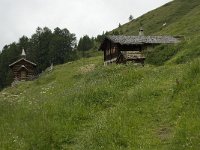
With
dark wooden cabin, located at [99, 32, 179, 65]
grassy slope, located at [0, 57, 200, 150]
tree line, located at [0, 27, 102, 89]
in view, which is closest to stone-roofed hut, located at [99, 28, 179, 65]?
dark wooden cabin, located at [99, 32, 179, 65]

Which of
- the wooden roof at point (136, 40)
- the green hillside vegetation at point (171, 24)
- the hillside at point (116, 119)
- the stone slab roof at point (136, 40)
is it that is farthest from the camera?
the stone slab roof at point (136, 40)

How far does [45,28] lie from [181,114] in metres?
123

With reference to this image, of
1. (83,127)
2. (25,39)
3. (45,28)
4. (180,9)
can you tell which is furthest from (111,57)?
(25,39)

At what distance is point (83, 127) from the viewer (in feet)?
55.2

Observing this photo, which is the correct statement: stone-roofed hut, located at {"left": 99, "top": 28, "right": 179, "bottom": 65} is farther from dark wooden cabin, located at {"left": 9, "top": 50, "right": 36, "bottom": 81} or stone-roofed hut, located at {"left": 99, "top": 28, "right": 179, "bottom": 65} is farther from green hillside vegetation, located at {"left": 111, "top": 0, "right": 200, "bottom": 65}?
dark wooden cabin, located at {"left": 9, "top": 50, "right": 36, "bottom": 81}

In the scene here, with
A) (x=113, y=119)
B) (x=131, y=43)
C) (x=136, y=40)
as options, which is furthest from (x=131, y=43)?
(x=113, y=119)

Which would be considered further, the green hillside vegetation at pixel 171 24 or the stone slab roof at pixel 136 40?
the stone slab roof at pixel 136 40

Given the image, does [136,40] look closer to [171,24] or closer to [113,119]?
[113,119]

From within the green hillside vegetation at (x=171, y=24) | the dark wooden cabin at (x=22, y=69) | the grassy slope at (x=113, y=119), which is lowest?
the dark wooden cabin at (x=22, y=69)

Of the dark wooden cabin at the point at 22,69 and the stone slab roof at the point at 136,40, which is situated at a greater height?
the stone slab roof at the point at 136,40

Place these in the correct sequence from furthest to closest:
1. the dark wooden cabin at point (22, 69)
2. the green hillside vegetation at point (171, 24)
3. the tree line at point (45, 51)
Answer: the tree line at point (45, 51) → the dark wooden cabin at point (22, 69) → the green hillside vegetation at point (171, 24)

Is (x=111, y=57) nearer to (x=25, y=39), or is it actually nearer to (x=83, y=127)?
(x=83, y=127)

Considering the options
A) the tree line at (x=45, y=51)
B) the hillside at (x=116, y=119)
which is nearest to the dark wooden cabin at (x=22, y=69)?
the tree line at (x=45, y=51)

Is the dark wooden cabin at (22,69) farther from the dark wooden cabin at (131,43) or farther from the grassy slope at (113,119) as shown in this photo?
the grassy slope at (113,119)
